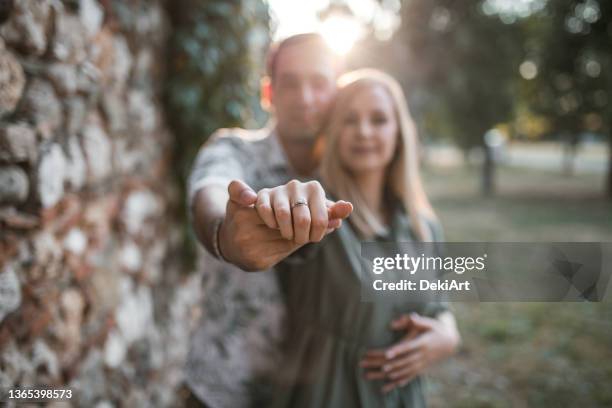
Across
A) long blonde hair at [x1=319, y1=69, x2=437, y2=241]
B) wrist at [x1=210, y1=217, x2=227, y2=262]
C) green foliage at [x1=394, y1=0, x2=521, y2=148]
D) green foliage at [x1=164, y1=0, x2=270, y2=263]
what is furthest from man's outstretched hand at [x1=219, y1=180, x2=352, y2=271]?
green foliage at [x1=394, y1=0, x2=521, y2=148]

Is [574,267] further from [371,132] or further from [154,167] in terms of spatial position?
[154,167]

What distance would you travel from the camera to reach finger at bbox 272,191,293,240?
2.45ft

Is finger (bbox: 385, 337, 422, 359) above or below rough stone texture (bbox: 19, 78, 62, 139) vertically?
below

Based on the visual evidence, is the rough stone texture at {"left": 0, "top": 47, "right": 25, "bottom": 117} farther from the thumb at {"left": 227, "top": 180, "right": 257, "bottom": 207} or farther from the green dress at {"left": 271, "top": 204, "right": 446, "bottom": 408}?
the green dress at {"left": 271, "top": 204, "right": 446, "bottom": 408}

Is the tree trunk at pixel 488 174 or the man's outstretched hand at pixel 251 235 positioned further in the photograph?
the tree trunk at pixel 488 174

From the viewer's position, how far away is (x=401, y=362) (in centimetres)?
141

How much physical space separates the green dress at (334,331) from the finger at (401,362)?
0.21ft

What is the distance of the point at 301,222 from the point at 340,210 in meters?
0.07

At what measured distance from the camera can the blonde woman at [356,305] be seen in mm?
1393

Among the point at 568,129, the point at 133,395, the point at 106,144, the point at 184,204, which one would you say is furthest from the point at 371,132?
the point at 568,129

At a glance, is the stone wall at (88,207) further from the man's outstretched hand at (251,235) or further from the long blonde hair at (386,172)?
the long blonde hair at (386,172)

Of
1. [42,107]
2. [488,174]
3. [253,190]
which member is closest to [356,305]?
[253,190]

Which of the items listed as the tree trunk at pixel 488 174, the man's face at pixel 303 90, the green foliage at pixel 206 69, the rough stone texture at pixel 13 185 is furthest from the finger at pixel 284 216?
the tree trunk at pixel 488 174

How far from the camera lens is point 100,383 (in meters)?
1.75
